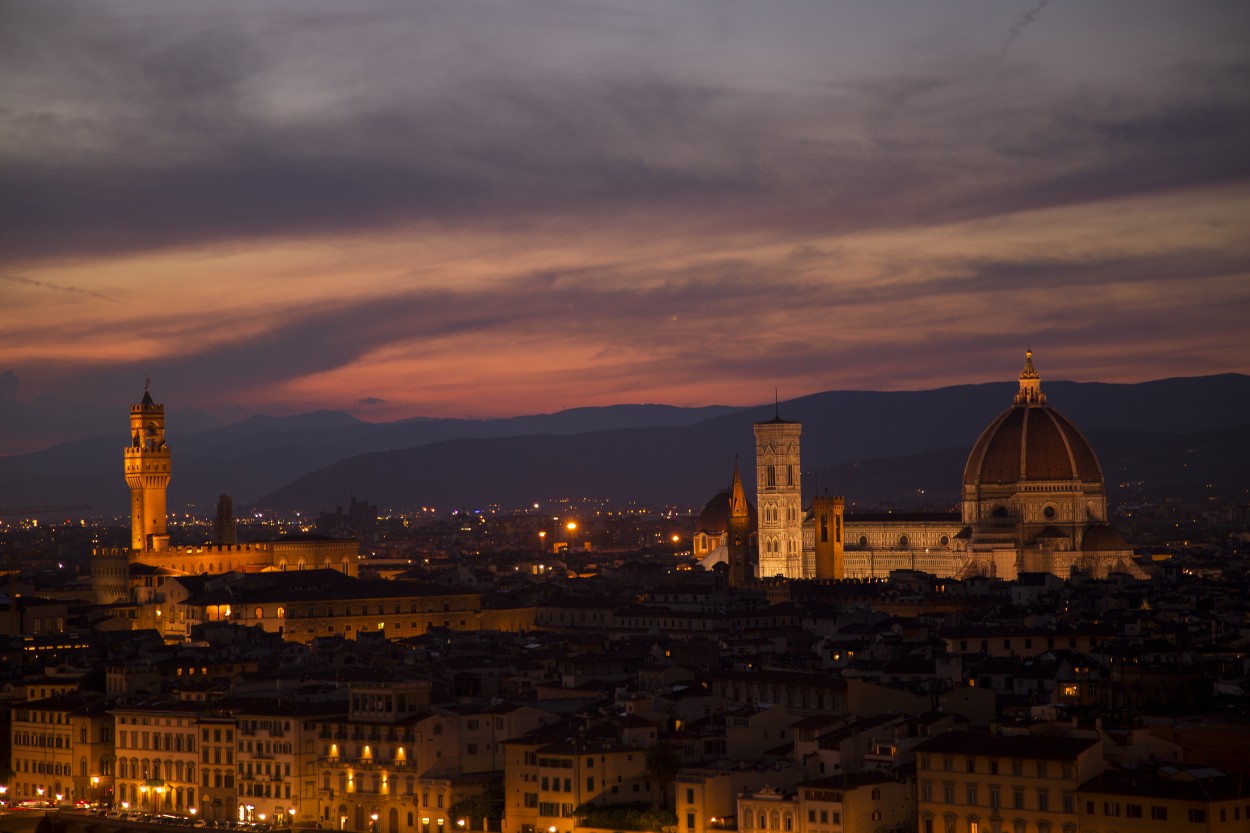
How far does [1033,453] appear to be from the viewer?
575 ft

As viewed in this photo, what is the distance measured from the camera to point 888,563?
177250 millimetres

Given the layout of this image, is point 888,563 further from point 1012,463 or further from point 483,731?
point 483,731

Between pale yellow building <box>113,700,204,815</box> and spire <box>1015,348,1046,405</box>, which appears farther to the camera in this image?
spire <box>1015,348,1046,405</box>

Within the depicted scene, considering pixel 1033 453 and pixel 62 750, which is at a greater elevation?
pixel 1033 453

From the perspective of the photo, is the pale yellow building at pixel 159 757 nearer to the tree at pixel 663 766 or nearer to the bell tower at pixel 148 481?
the tree at pixel 663 766

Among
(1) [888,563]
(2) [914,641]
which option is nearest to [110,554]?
(1) [888,563]

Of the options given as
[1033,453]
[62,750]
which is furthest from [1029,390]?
[62,750]

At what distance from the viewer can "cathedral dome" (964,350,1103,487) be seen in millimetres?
174125

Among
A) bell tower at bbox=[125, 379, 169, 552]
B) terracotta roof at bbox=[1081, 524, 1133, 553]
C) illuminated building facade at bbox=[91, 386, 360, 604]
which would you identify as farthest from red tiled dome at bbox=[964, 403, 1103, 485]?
bell tower at bbox=[125, 379, 169, 552]

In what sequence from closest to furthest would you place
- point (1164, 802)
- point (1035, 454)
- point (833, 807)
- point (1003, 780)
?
point (1164, 802), point (1003, 780), point (833, 807), point (1035, 454)

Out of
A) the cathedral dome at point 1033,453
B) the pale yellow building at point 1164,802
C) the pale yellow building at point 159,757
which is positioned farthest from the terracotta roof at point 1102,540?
the pale yellow building at point 1164,802

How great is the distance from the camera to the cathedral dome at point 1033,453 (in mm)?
174125

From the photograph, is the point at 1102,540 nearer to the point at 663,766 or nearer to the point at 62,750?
the point at 62,750

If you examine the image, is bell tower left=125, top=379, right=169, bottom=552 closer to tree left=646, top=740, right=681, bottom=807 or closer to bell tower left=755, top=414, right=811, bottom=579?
bell tower left=755, top=414, right=811, bottom=579
